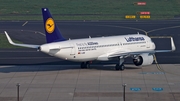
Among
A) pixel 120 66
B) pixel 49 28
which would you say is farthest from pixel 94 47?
pixel 49 28

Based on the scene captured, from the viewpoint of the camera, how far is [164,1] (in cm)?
14225

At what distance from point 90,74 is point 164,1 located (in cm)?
8886

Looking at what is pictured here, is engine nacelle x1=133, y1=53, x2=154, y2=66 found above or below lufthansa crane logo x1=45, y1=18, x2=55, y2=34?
below

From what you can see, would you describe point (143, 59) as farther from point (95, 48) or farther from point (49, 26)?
point (49, 26)

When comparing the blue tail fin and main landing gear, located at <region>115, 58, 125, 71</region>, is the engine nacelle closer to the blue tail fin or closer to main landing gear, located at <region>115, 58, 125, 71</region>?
main landing gear, located at <region>115, 58, 125, 71</region>

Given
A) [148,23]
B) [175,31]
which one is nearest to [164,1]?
[148,23]

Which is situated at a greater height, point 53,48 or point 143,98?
point 53,48

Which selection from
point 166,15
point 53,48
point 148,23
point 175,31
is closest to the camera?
point 53,48

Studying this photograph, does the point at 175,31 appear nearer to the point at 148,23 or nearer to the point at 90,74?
the point at 148,23

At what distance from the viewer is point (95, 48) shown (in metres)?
58.8

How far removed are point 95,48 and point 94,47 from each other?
0.58ft

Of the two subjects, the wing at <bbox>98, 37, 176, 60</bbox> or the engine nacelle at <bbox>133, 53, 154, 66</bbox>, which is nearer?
the engine nacelle at <bbox>133, 53, 154, 66</bbox>

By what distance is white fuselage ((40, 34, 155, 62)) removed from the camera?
5547cm

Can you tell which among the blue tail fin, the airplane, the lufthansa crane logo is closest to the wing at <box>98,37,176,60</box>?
the airplane
